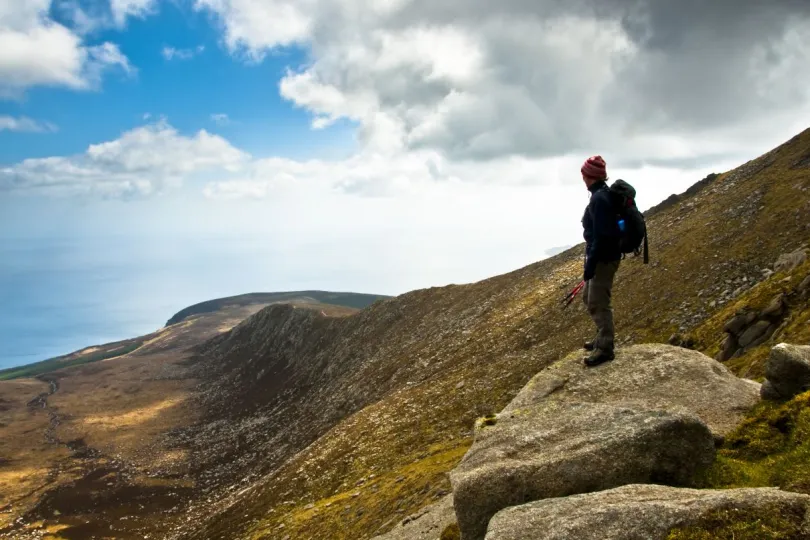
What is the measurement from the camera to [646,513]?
843 cm

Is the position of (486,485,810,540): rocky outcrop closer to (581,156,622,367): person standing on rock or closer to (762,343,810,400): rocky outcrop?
(762,343,810,400): rocky outcrop

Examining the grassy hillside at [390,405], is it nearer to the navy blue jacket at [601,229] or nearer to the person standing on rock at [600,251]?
the person standing on rock at [600,251]

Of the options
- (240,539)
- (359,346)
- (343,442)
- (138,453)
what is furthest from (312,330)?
(240,539)

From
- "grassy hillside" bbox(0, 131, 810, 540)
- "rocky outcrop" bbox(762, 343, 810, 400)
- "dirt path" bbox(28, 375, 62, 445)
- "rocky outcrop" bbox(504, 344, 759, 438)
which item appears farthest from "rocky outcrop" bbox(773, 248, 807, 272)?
"dirt path" bbox(28, 375, 62, 445)

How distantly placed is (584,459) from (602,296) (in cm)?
640

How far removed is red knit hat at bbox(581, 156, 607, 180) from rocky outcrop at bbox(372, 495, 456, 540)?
12.6 metres

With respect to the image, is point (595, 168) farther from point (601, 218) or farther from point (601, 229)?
point (601, 229)

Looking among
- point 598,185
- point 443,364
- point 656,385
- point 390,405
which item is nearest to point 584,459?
point 656,385

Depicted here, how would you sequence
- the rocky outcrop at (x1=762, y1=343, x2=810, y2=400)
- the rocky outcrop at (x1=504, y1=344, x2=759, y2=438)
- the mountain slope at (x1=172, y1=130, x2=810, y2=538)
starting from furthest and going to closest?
the mountain slope at (x1=172, y1=130, x2=810, y2=538)
the rocky outcrop at (x1=504, y1=344, x2=759, y2=438)
the rocky outcrop at (x1=762, y1=343, x2=810, y2=400)

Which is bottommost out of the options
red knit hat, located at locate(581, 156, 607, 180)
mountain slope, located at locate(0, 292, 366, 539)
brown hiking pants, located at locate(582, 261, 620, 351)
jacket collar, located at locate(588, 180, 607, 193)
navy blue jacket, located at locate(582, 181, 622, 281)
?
mountain slope, located at locate(0, 292, 366, 539)

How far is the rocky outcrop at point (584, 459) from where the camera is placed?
11070mm

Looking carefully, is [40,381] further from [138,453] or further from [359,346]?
[359,346]

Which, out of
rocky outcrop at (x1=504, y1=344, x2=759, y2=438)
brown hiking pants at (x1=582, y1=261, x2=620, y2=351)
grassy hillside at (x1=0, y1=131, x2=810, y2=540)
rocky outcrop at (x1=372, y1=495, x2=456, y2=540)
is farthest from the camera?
grassy hillside at (x1=0, y1=131, x2=810, y2=540)

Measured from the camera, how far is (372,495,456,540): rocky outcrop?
58.3 feet
